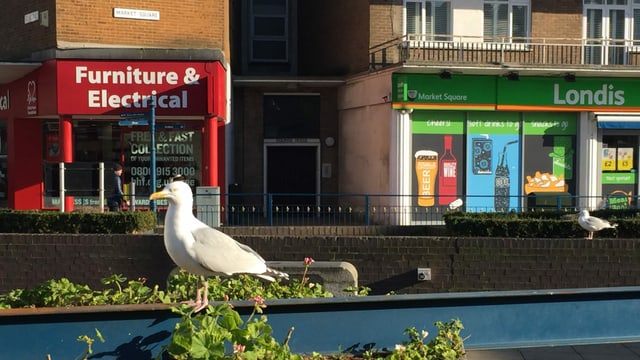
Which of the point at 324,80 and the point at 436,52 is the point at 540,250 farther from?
the point at 324,80

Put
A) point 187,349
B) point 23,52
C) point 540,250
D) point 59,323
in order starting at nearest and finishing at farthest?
point 187,349
point 59,323
point 540,250
point 23,52

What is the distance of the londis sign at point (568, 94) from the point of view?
17.7 m

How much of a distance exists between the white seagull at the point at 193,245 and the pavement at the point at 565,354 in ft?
8.19

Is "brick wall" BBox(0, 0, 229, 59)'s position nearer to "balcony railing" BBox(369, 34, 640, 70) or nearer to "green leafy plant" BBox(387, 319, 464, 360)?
"balcony railing" BBox(369, 34, 640, 70)

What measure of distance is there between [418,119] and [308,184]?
453 centimetres

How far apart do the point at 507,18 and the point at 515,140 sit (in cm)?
361

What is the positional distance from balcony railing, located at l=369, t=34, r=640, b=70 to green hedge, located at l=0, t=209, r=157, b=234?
33.0 feet

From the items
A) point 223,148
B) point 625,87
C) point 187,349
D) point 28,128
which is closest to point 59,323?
point 187,349

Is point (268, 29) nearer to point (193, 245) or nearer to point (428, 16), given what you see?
point (428, 16)

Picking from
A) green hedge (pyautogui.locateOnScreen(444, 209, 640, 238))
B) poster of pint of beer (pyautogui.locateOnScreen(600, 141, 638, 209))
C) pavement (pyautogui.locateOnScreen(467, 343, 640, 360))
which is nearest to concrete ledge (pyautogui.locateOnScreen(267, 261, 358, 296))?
pavement (pyautogui.locateOnScreen(467, 343, 640, 360))

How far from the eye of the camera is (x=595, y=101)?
59.0ft

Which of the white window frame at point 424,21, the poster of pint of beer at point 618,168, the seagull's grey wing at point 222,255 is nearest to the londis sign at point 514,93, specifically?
the poster of pint of beer at point 618,168

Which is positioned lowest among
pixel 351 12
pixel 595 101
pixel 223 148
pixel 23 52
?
pixel 223 148

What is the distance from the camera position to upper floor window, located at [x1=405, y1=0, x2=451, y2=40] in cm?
1816
